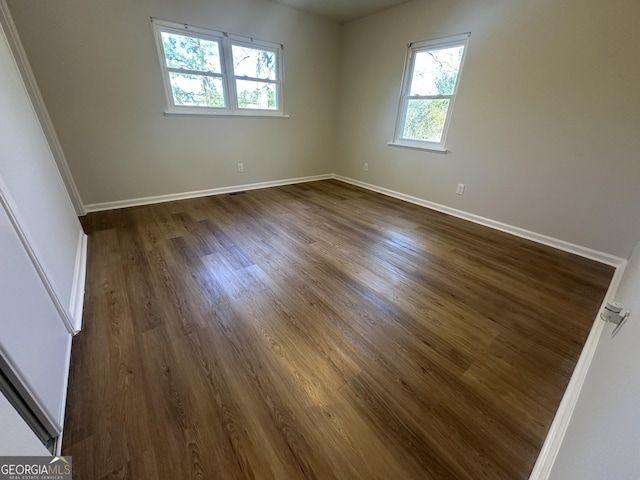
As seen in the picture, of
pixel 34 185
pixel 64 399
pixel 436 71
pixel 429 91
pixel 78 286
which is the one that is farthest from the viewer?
pixel 429 91

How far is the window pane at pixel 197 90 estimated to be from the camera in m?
3.08

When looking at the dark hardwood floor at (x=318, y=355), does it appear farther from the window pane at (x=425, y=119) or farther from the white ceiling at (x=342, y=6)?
the white ceiling at (x=342, y=6)

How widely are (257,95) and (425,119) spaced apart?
2.36 meters

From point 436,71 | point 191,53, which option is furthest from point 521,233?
point 191,53

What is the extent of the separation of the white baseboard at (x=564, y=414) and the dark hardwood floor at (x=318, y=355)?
0.11 ft

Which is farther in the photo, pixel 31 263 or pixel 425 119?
pixel 425 119

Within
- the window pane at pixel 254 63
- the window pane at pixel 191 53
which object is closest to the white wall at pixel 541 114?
the window pane at pixel 254 63

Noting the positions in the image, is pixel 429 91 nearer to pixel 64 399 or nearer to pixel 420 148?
pixel 420 148

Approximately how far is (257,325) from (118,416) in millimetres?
690

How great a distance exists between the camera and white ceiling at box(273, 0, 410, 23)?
128 inches

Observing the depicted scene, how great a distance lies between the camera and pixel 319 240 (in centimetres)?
258

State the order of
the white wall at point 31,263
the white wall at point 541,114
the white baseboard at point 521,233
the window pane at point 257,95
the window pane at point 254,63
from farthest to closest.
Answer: the window pane at point 257,95 → the window pane at point 254,63 → the white baseboard at point 521,233 → the white wall at point 541,114 → the white wall at point 31,263

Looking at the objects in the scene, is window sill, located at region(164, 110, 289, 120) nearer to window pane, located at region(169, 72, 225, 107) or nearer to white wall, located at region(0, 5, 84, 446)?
window pane, located at region(169, 72, 225, 107)

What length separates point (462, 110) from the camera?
9.89ft
